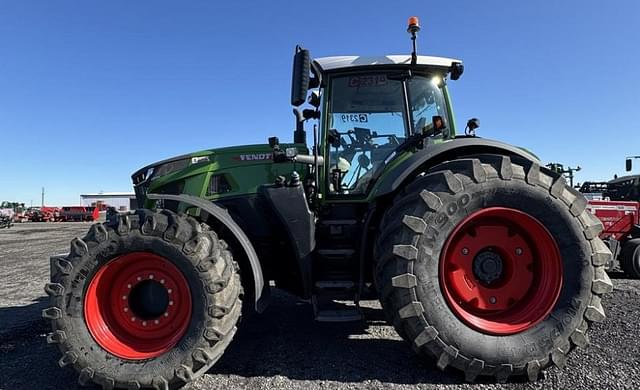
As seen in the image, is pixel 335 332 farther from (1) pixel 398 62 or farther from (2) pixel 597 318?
(1) pixel 398 62

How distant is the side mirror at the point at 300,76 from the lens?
3.00 metres

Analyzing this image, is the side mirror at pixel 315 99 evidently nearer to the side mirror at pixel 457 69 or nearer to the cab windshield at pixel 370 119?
the cab windshield at pixel 370 119

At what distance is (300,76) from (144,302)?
6.76ft

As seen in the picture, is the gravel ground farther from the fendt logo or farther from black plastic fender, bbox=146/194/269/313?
the fendt logo

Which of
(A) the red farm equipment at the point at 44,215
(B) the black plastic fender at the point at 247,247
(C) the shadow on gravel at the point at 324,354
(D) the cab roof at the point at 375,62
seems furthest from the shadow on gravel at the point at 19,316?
(A) the red farm equipment at the point at 44,215

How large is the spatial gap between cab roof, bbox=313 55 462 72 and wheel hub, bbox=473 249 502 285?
179 cm

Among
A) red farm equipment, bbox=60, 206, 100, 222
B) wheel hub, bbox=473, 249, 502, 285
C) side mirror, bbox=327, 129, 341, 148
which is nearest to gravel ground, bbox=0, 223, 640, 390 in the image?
wheel hub, bbox=473, 249, 502, 285

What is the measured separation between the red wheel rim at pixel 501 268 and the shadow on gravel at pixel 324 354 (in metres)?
0.58

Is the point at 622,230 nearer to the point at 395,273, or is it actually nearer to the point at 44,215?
the point at 395,273

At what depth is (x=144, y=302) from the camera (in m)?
2.98

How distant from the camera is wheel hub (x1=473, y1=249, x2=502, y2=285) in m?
2.99

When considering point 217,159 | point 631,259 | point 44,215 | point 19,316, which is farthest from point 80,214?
point 631,259

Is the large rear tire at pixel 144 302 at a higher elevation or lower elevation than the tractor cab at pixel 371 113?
lower

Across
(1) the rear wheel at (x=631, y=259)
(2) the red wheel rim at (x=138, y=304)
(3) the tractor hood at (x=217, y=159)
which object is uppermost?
(3) the tractor hood at (x=217, y=159)
